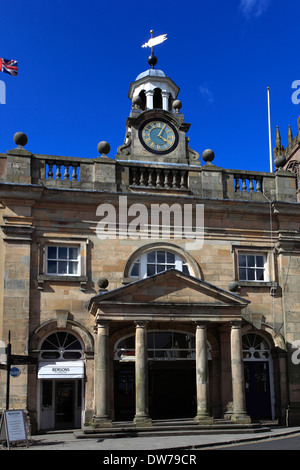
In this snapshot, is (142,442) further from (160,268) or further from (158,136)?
(158,136)

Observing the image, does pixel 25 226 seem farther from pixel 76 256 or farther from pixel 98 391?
pixel 98 391

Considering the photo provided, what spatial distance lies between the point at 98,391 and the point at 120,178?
27.5 ft

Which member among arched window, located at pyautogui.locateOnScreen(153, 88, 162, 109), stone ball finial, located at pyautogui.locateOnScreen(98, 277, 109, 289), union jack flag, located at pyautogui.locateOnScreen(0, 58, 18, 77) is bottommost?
stone ball finial, located at pyautogui.locateOnScreen(98, 277, 109, 289)

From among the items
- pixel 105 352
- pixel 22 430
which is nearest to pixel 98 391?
pixel 105 352

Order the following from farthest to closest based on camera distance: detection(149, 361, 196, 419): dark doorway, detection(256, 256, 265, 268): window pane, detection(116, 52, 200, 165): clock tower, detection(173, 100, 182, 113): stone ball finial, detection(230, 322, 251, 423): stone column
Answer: detection(173, 100, 182, 113): stone ball finial → detection(116, 52, 200, 165): clock tower → detection(149, 361, 196, 419): dark doorway → detection(256, 256, 265, 268): window pane → detection(230, 322, 251, 423): stone column

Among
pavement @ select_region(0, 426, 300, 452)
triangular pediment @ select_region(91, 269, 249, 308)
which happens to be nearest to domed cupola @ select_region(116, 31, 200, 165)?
triangular pediment @ select_region(91, 269, 249, 308)

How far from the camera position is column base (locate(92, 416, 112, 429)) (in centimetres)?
1922

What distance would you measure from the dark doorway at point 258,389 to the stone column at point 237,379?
8.58ft

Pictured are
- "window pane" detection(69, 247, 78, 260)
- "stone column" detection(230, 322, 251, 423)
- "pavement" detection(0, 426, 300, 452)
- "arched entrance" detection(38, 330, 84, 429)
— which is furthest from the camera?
"window pane" detection(69, 247, 78, 260)

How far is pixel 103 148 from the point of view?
2388cm

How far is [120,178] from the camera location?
23.8m

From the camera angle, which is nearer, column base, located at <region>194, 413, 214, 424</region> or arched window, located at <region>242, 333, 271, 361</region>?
column base, located at <region>194, 413, 214, 424</region>

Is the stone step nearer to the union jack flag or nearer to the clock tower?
the clock tower

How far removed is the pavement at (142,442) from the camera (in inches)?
638
